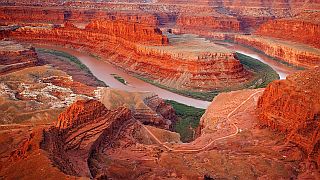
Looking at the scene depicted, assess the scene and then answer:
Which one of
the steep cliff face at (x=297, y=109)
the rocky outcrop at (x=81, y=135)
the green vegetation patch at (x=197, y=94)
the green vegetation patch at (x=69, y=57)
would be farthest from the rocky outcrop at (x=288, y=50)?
the rocky outcrop at (x=81, y=135)

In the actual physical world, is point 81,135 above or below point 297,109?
below

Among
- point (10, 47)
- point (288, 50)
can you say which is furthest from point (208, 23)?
point (10, 47)

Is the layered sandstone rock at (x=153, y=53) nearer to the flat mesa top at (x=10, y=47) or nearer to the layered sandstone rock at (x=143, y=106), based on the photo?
the layered sandstone rock at (x=143, y=106)

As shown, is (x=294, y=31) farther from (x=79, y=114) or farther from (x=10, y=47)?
(x=79, y=114)

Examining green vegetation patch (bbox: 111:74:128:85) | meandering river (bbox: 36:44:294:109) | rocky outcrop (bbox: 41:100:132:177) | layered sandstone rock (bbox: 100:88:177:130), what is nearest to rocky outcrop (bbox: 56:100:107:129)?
rocky outcrop (bbox: 41:100:132:177)

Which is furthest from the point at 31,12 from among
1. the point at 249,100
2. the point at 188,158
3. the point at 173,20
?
the point at 188,158

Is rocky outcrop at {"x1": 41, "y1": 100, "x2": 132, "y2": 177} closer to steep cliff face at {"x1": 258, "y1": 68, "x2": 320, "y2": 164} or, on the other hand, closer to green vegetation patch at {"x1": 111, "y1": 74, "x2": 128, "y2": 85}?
steep cliff face at {"x1": 258, "y1": 68, "x2": 320, "y2": 164}

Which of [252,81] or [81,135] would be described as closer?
[81,135]
